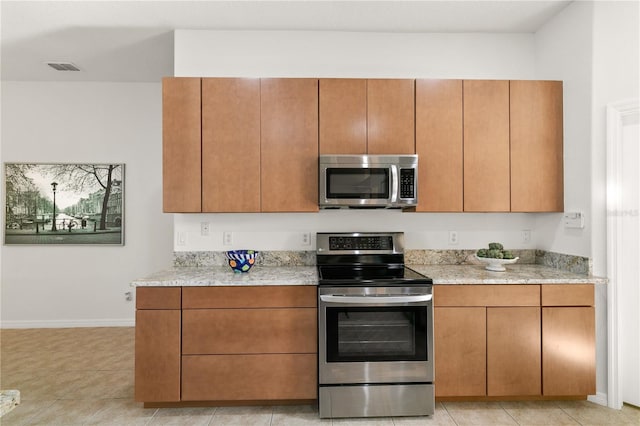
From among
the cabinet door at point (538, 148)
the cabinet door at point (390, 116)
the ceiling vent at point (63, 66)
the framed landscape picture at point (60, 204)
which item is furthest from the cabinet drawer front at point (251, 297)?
the ceiling vent at point (63, 66)

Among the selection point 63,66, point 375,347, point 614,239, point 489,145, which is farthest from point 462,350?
point 63,66

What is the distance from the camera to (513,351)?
253cm

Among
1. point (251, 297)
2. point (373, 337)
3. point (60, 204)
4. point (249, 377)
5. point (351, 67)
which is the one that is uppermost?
point (351, 67)

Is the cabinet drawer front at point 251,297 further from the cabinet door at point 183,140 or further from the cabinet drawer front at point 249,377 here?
the cabinet door at point 183,140

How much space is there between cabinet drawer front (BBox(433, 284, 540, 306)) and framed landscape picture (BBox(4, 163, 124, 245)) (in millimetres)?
3581

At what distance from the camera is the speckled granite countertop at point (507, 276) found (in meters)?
2.52

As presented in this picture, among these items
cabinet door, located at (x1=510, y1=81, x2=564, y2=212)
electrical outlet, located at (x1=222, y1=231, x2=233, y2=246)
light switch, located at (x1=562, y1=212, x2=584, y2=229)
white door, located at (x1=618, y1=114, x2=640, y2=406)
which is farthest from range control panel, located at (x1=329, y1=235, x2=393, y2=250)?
white door, located at (x1=618, y1=114, x2=640, y2=406)

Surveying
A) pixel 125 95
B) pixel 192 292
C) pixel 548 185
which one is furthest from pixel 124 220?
pixel 548 185

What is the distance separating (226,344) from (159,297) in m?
0.53

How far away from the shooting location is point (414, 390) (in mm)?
2426

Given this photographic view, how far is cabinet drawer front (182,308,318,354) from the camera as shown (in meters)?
2.48

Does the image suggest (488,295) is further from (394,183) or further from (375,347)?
(394,183)

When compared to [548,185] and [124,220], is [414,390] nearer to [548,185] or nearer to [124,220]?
[548,185]

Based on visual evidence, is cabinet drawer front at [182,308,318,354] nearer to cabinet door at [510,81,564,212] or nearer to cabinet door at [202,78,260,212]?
cabinet door at [202,78,260,212]
